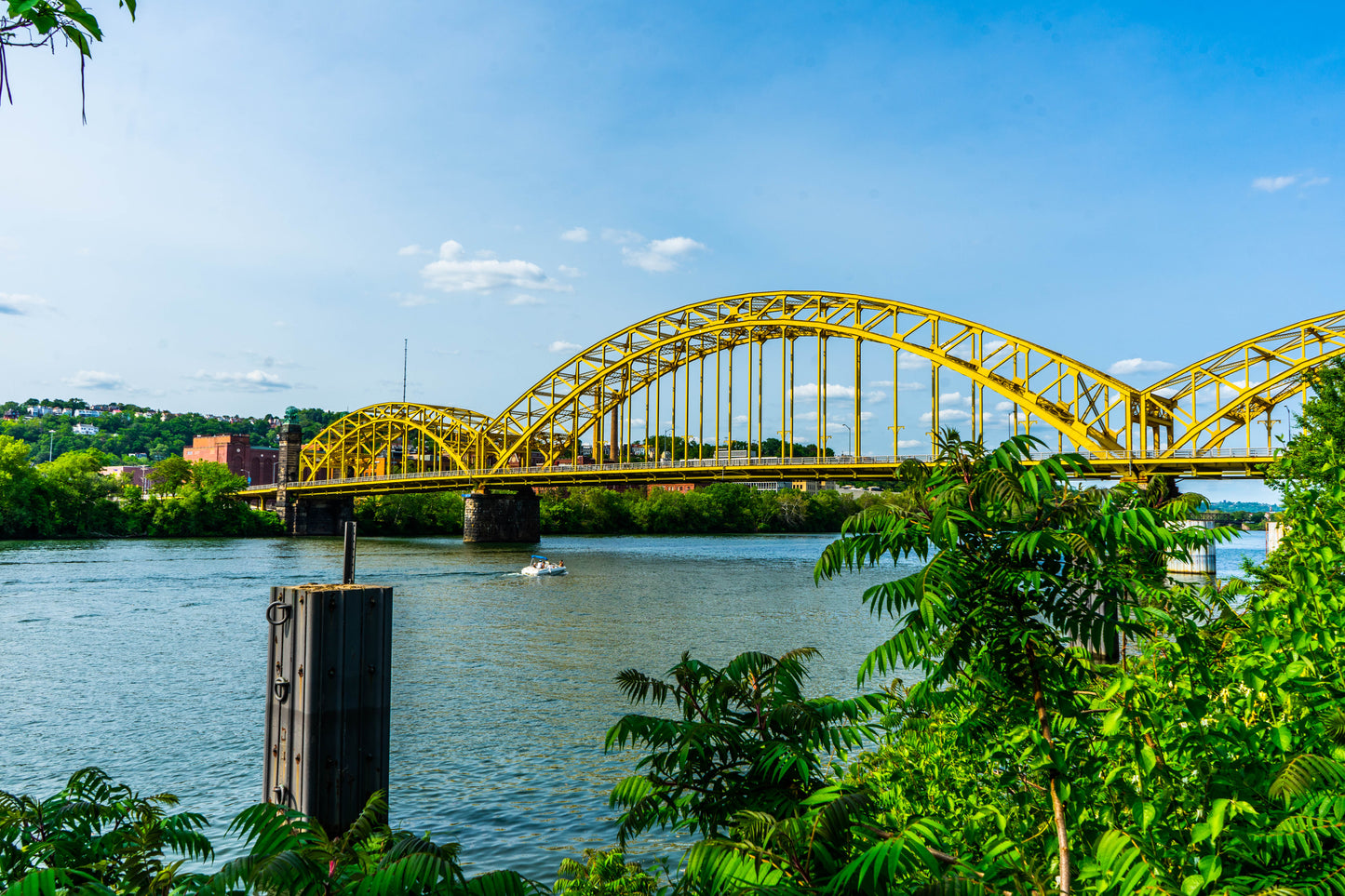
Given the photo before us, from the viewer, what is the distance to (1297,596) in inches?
120

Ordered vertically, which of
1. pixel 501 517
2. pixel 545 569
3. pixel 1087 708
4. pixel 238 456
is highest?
pixel 238 456

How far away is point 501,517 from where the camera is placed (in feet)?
275

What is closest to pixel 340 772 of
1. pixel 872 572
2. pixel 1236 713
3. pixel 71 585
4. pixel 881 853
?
pixel 881 853

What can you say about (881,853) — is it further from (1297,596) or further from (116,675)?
(116,675)

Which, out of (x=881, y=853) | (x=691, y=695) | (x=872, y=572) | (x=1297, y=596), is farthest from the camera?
(x=872, y=572)

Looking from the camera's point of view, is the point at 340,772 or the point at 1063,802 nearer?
the point at 1063,802

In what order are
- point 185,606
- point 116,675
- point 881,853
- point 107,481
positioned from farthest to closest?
point 107,481
point 185,606
point 116,675
point 881,853

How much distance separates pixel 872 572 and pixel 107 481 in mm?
71258

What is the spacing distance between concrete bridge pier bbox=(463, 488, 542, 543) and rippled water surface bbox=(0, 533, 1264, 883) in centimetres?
3436

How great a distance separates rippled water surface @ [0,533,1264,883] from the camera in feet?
38.6

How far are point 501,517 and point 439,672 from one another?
211 feet

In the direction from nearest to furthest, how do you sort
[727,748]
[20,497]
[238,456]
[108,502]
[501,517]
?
[727,748]
[20,497]
[108,502]
[501,517]
[238,456]

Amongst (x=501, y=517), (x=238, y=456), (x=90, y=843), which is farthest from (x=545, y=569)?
(x=238, y=456)

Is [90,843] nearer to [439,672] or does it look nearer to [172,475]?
[439,672]
